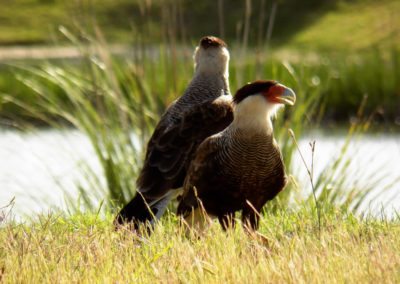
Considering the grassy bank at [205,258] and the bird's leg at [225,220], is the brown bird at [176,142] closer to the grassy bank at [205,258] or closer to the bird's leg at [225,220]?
the bird's leg at [225,220]

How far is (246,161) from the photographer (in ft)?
19.4

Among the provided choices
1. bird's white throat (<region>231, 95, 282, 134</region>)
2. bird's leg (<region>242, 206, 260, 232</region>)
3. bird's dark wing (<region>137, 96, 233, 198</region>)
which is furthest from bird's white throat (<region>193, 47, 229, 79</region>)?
bird's leg (<region>242, 206, 260, 232</region>)

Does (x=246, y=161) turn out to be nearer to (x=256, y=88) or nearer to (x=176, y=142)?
(x=256, y=88)

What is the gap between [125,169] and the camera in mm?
7980

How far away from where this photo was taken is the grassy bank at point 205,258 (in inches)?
180

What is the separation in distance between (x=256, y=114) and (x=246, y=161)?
247mm

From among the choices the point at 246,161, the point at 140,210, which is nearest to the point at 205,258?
the point at 246,161

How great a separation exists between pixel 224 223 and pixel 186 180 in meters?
0.34

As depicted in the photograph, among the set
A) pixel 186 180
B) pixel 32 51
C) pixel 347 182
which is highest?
pixel 186 180

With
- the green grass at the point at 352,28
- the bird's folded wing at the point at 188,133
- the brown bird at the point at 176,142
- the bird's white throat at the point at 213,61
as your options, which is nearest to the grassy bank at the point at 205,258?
the brown bird at the point at 176,142

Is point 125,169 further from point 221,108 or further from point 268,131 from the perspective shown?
point 268,131

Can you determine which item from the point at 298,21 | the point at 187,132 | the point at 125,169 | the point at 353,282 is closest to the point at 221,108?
the point at 187,132

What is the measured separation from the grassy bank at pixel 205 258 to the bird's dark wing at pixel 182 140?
91cm

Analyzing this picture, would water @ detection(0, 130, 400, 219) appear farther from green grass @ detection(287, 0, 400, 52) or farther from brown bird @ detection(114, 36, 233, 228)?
green grass @ detection(287, 0, 400, 52)
